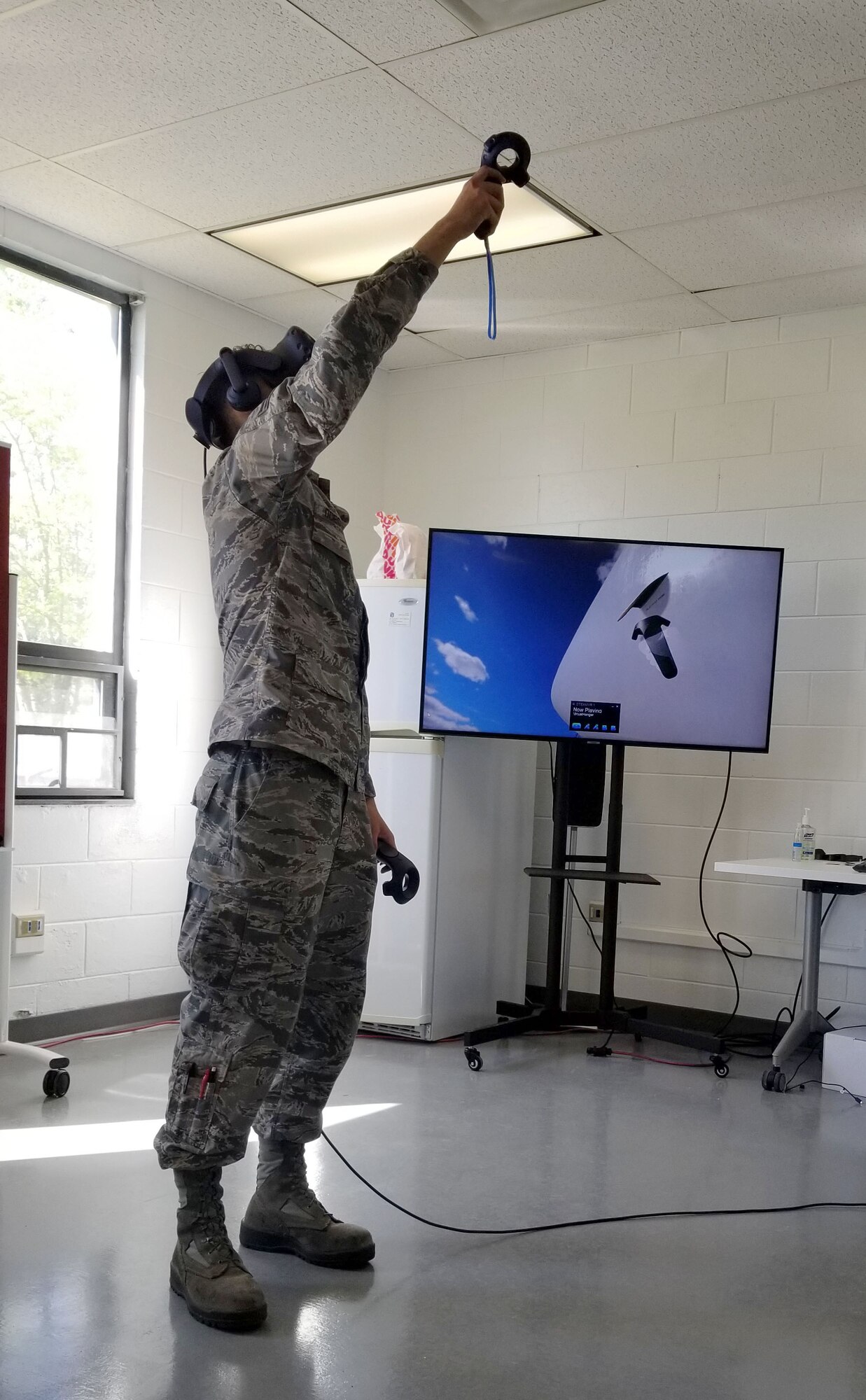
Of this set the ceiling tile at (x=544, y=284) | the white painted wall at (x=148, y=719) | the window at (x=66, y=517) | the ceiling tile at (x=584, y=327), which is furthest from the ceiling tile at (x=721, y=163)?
the window at (x=66, y=517)

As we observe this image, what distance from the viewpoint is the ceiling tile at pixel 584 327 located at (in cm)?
437

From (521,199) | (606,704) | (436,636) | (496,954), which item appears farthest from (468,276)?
(496,954)

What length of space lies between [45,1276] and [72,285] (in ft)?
10.2

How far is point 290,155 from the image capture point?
11.1 ft

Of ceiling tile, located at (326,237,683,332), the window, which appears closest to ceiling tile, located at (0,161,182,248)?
the window

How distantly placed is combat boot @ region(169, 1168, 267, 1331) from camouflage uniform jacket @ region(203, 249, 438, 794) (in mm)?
681

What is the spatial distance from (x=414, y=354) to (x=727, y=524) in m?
1.50

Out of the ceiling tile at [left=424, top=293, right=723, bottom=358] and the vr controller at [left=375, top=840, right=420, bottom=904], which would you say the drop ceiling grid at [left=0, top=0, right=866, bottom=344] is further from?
the vr controller at [left=375, top=840, right=420, bottom=904]

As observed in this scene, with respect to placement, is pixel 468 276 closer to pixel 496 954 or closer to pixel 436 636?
pixel 436 636

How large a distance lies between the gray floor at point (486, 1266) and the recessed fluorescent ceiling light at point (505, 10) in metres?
2.49

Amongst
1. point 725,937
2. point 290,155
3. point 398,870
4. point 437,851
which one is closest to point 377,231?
point 290,155

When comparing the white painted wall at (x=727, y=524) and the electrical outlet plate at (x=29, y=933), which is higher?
the white painted wall at (x=727, y=524)

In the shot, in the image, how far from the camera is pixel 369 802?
2.15m

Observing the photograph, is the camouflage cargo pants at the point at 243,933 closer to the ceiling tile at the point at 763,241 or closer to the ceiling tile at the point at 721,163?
the ceiling tile at the point at 721,163
